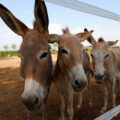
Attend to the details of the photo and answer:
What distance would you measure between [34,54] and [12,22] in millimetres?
679

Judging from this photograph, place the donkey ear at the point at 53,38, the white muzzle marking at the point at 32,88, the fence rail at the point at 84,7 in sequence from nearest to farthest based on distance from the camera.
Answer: the fence rail at the point at 84,7 < the white muzzle marking at the point at 32,88 < the donkey ear at the point at 53,38

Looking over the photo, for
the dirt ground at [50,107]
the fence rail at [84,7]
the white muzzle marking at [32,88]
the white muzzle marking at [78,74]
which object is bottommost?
the dirt ground at [50,107]

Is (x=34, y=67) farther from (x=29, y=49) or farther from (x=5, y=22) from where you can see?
(x=5, y=22)

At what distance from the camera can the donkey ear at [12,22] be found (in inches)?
81.4

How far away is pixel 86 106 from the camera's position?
480 centimetres

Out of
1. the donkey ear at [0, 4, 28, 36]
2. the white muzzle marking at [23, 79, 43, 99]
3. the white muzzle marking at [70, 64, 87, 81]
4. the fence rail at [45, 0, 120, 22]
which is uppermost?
the fence rail at [45, 0, 120, 22]

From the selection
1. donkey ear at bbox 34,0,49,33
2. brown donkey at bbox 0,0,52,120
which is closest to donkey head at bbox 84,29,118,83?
donkey ear at bbox 34,0,49,33

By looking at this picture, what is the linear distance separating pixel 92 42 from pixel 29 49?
272 cm

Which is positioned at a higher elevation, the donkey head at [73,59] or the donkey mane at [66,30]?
the donkey mane at [66,30]

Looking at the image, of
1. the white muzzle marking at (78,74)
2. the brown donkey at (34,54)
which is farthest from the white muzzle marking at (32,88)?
the white muzzle marking at (78,74)

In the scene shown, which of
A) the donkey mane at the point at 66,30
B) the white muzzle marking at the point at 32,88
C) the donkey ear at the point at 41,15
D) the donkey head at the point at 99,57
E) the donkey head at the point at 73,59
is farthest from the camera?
the donkey head at the point at 99,57

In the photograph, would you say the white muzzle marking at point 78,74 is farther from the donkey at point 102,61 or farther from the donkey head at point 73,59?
the donkey at point 102,61

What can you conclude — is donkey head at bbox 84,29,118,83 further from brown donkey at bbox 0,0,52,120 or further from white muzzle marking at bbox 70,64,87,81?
brown donkey at bbox 0,0,52,120

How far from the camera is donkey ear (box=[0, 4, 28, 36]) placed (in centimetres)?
207
